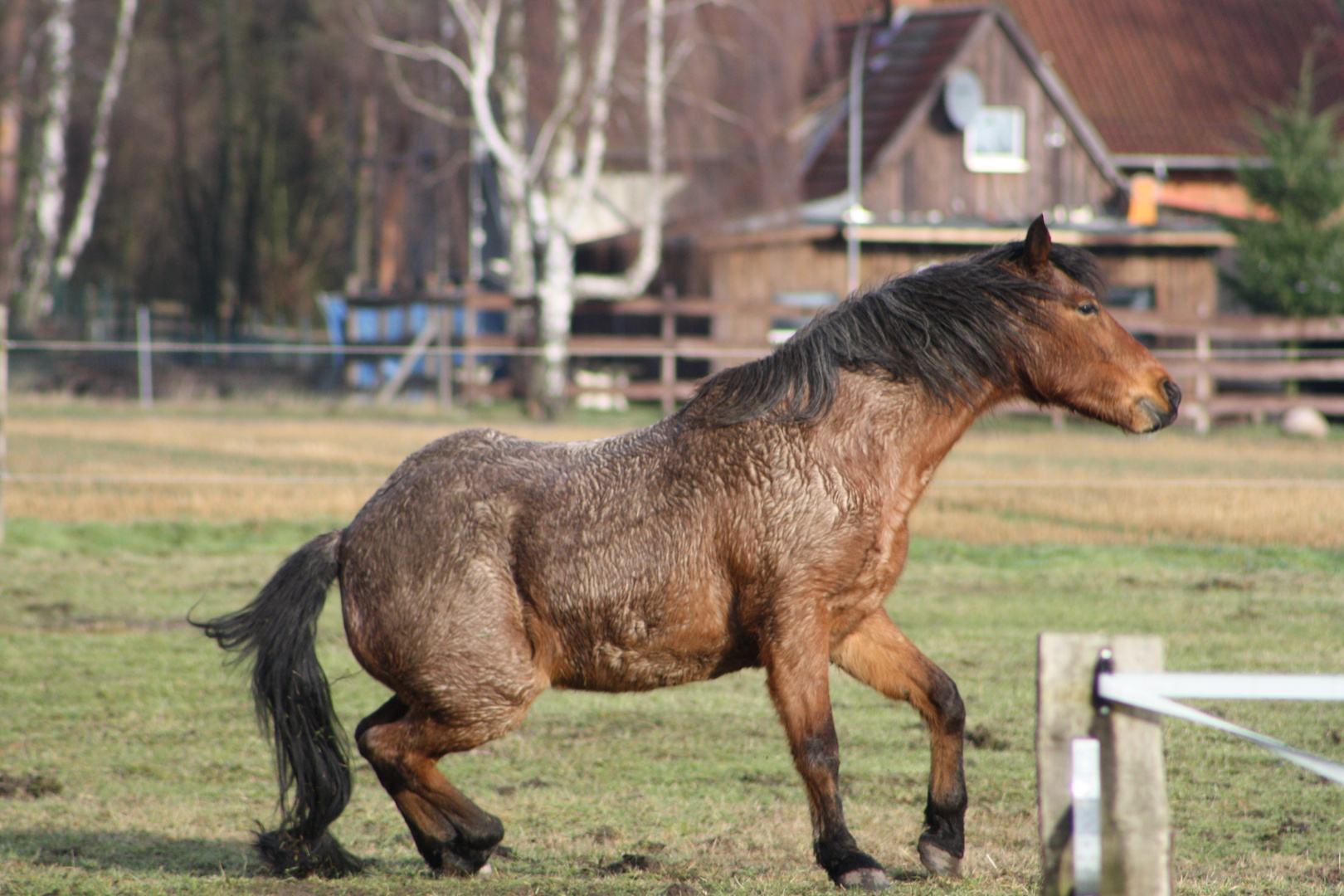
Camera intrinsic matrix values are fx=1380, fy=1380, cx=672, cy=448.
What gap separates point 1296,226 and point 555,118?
11.6 m

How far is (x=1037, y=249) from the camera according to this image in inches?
155

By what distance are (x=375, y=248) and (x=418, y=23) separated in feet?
28.8

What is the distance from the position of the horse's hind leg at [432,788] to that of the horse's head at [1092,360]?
1946 mm

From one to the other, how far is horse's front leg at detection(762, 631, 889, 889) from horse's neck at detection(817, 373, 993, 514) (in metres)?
0.48

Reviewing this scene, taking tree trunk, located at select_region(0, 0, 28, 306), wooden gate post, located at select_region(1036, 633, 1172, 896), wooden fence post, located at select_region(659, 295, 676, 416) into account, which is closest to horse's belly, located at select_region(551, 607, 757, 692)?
wooden gate post, located at select_region(1036, 633, 1172, 896)

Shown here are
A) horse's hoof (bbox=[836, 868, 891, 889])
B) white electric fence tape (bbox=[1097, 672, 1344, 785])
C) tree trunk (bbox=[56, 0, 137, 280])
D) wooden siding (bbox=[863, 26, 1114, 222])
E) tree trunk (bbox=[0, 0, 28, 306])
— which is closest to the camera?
white electric fence tape (bbox=[1097, 672, 1344, 785])

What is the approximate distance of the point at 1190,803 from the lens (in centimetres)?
483

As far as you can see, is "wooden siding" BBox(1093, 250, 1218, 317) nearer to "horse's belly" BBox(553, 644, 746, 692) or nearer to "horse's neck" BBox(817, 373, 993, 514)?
"horse's neck" BBox(817, 373, 993, 514)

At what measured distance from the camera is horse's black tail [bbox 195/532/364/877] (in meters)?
4.10

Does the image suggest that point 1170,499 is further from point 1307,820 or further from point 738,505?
point 738,505

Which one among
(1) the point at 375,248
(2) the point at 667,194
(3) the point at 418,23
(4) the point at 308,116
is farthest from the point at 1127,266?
(4) the point at 308,116

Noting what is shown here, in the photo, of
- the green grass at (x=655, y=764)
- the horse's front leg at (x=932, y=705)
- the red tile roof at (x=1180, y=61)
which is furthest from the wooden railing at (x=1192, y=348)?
the horse's front leg at (x=932, y=705)

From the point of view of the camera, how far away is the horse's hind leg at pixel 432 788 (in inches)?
155

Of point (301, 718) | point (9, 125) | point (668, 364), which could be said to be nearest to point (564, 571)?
point (301, 718)
